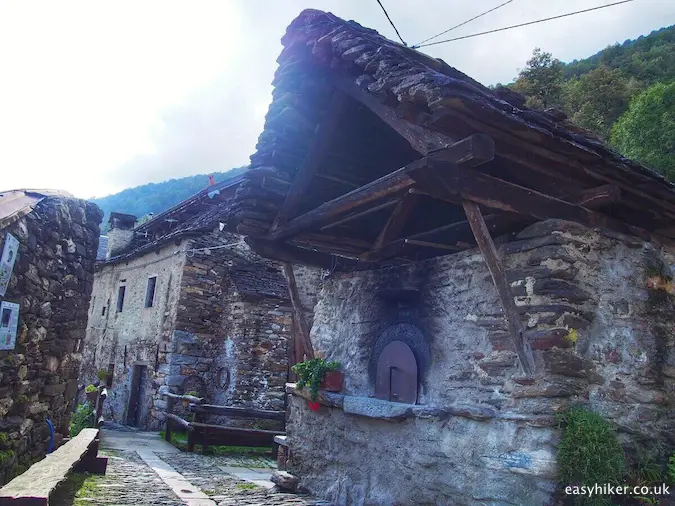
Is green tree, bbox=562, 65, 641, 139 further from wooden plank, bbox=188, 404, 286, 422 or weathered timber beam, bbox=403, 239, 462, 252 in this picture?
weathered timber beam, bbox=403, 239, 462, 252

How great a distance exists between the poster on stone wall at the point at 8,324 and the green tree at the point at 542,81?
2482cm

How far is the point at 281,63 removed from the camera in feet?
16.9

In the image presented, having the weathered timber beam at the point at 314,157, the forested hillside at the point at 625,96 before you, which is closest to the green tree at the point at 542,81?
the forested hillside at the point at 625,96

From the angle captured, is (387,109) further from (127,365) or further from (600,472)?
(127,365)

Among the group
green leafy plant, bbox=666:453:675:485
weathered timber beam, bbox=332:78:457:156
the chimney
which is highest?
the chimney

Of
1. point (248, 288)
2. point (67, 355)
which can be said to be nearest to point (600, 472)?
point (67, 355)

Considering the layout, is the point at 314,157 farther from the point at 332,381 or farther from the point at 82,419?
the point at 82,419

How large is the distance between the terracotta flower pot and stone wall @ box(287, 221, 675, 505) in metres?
0.48

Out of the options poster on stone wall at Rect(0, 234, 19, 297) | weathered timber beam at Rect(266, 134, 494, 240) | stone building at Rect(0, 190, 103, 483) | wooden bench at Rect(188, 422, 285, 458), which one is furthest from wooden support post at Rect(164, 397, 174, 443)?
poster on stone wall at Rect(0, 234, 19, 297)

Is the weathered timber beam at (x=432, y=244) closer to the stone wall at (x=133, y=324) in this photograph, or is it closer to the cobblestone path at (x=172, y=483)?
→ the cobblestone path at (x=172, y=483)

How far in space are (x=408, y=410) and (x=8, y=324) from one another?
3328 mm

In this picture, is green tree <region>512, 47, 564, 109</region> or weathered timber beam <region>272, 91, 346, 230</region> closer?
weathered timber beam <region>272, 91, 346, 230</region>

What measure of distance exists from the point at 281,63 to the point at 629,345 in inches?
164

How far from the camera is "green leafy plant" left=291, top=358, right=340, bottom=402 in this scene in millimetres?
5855
